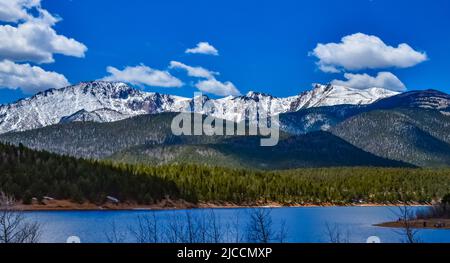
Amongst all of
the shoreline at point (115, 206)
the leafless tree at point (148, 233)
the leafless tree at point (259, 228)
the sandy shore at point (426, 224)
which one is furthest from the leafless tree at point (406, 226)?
the shoreline at point (115, 206)

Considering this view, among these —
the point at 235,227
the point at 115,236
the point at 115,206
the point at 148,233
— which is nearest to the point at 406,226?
the point at 115,236

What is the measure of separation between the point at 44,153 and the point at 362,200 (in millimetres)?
92189

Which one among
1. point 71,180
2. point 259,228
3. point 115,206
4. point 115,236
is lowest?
point 115,206

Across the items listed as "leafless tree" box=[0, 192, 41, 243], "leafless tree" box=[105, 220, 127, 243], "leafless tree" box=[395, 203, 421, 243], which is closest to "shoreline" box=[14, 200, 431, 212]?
"leafless tree" box=[105, 220, 127, 243]

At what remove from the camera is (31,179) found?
452 feet

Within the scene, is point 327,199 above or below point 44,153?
below

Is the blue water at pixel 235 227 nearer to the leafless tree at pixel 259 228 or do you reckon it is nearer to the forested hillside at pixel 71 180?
the leafless tree at pixel 259 228

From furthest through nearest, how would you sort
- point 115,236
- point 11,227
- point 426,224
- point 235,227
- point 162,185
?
point 162,185 < point 426,224 < point 235,227 < point 11,227 < point 115,236

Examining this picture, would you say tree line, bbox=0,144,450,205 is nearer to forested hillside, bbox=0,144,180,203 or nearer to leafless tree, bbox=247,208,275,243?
forested hillside, bbox=0,144,180,203

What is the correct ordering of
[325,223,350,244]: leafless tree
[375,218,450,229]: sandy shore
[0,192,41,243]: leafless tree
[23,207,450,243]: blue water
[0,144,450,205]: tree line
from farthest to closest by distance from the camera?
[0,144,450,205]: tree line → [375,218,450,229]: sandy shore → [23,207,450,243]: blue water → [0,192,41,243]: leafless tree → [325,223,350,244]: leafless tree

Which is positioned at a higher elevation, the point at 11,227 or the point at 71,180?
the point at 71,180

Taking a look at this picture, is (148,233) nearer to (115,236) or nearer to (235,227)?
(235,227)
